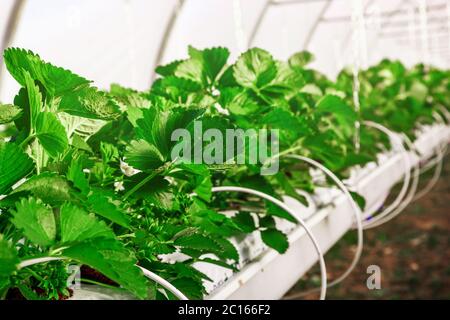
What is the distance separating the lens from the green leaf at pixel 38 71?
0.70m

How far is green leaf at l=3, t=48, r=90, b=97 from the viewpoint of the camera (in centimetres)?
70

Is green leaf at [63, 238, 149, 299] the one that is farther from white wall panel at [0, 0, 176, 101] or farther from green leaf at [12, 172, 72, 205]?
white wall panel at [0, 0, 176, 101]

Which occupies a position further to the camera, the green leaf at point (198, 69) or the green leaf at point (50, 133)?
the green leaf at point (198, 69)

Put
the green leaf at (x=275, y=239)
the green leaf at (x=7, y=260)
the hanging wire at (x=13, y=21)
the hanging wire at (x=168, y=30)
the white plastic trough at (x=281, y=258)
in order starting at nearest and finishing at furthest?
the green leaf at (x=7, y=260) → the white plastic trough at (x=281, y=258) → the green leaf at (x=275, y=239) → the hanging wire at (x=13, y=21) → the hanging wire at (x=168, y=30)

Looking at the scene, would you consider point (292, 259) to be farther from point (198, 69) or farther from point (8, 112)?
point (8, 112)

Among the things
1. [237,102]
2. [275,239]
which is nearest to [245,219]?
[275,239]

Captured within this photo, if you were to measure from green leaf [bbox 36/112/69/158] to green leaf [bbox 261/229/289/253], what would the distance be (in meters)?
0.53

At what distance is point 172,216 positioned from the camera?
0.94m

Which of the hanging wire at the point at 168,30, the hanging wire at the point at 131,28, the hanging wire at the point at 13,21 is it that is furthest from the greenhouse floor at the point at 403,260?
the hanging wire at the point at 168,30

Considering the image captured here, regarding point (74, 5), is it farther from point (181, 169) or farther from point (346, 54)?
point (346, 54)

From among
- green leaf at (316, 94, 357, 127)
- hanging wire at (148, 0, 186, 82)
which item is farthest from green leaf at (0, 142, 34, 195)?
hanging wire at (148, 0, 186, 82)

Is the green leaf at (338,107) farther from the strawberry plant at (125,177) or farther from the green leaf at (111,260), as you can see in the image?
the green leaf at (111,260)

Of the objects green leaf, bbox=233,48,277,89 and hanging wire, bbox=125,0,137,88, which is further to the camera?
hanging wire, bbox=125,0,137,88

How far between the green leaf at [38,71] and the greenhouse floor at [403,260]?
7.09 feet
